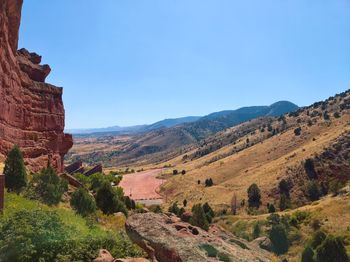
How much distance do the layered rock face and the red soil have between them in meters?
Result: 57.8

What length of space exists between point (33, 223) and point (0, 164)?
22406 mm

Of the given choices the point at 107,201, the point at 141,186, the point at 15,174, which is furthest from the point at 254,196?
the point at 15,174

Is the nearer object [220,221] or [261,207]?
[220,221]

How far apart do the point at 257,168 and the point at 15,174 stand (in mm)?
86213

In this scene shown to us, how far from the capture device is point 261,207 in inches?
3255

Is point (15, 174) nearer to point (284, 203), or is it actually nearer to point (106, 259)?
point (106, 259)

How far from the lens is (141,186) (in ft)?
422

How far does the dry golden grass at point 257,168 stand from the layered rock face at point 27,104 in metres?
46.4

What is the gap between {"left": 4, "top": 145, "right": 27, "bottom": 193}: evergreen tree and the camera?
2795 centimetres

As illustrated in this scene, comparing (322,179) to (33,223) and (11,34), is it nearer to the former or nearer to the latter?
(11,34)

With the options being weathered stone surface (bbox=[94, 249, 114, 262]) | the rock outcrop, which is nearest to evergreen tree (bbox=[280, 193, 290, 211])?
the rock outcrop

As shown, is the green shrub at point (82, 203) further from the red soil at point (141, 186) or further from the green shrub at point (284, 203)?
the red soil at point (141, 186)

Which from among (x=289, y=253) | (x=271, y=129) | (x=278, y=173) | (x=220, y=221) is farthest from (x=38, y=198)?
(x=271, y=129)

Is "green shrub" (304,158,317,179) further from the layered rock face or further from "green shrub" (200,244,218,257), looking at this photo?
"green shrub" (200,244,218,257)
